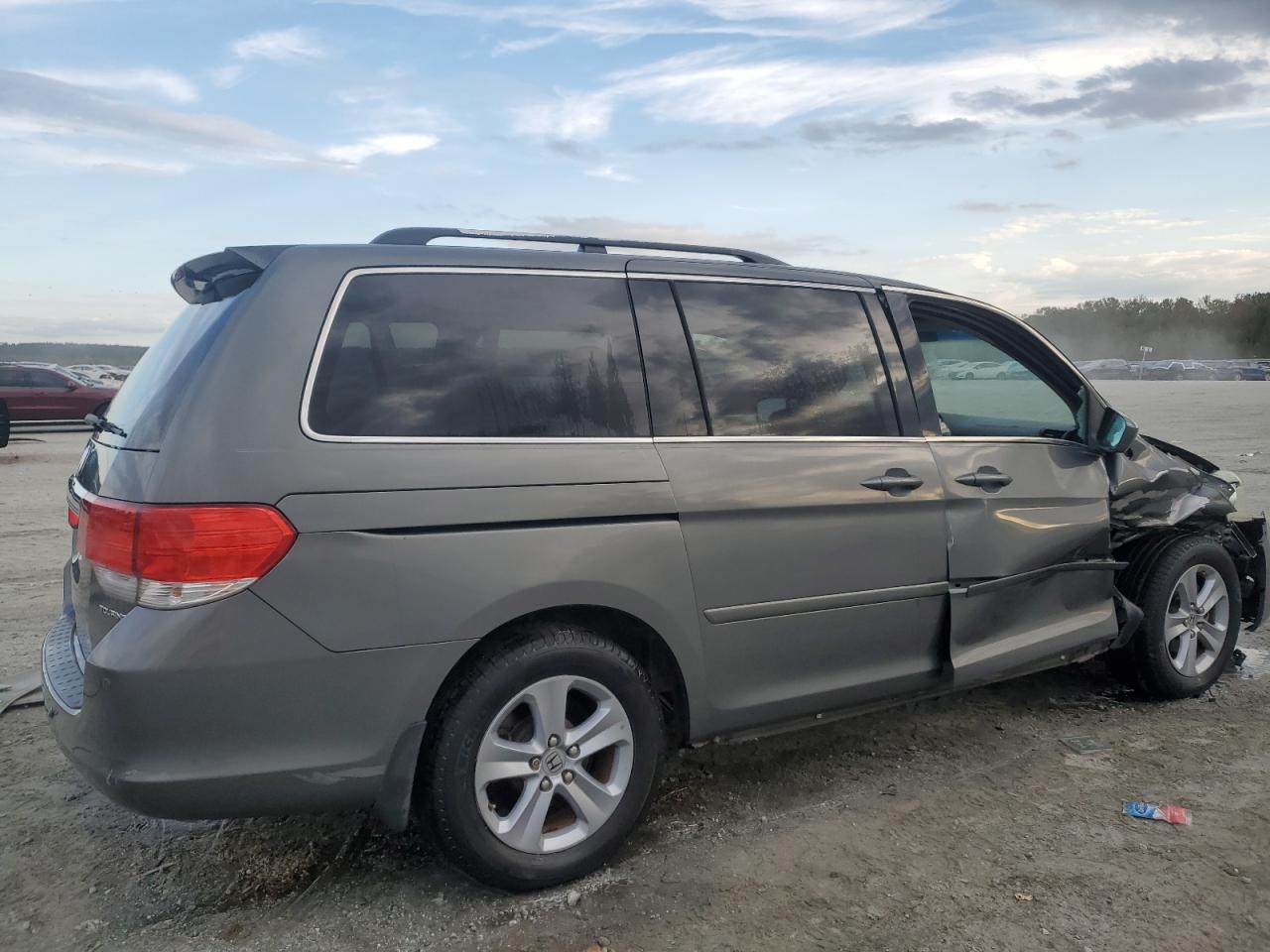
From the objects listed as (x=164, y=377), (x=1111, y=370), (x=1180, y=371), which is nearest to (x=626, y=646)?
(x=164, y=377)

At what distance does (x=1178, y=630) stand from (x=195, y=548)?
4141mm

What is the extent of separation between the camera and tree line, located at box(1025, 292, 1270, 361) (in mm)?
86312

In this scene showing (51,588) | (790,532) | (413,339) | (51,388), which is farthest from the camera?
(51,388)

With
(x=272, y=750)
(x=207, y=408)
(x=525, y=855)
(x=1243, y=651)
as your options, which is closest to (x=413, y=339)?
(x=207, y=408)

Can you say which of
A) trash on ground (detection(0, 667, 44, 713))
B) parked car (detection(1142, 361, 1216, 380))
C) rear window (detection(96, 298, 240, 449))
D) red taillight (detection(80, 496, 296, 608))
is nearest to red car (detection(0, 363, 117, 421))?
trash on ground (detection(0, 667, 44, 713))

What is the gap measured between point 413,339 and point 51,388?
23698 millimetres

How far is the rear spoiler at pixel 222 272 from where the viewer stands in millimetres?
2816

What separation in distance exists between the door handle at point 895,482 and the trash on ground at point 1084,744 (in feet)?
4.50

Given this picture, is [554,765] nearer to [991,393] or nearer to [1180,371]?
[991,393]

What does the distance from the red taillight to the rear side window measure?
0.30m

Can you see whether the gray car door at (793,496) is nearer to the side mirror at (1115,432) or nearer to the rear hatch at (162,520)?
the side mirror at (1115,432)

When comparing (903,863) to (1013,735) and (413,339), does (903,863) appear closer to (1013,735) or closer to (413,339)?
(1013,735)

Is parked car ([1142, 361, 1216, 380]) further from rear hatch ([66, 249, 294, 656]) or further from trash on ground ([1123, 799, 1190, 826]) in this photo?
rear hatch ([66, 249, 294, 656])

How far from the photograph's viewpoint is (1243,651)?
5195mm
